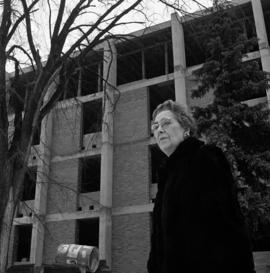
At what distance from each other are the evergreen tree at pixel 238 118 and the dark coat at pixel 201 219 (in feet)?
30.2

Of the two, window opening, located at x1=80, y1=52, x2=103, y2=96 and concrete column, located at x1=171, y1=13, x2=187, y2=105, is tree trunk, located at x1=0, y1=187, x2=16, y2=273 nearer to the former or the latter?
window opening, located at x1=80, y1=52, x2=103, y2=96

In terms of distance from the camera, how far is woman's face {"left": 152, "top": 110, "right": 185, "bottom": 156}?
7.59 ft

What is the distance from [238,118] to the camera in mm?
12078

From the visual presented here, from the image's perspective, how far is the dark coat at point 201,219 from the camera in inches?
72.7

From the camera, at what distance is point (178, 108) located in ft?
7.83

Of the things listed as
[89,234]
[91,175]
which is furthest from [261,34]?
[89,234]

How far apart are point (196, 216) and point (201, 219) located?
0.03m

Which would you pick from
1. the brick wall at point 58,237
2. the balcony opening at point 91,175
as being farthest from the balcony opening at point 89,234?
the brick wall at point 58,237

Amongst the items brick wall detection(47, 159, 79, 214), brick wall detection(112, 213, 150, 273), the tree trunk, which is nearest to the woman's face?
the tree trunk

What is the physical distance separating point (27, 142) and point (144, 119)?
15.2 meters

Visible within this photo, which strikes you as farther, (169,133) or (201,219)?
(169,133)

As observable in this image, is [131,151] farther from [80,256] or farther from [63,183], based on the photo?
[80,256]

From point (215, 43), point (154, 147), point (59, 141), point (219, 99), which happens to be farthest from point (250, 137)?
point (59, 141)

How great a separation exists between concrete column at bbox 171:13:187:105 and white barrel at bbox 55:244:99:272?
335 inches
